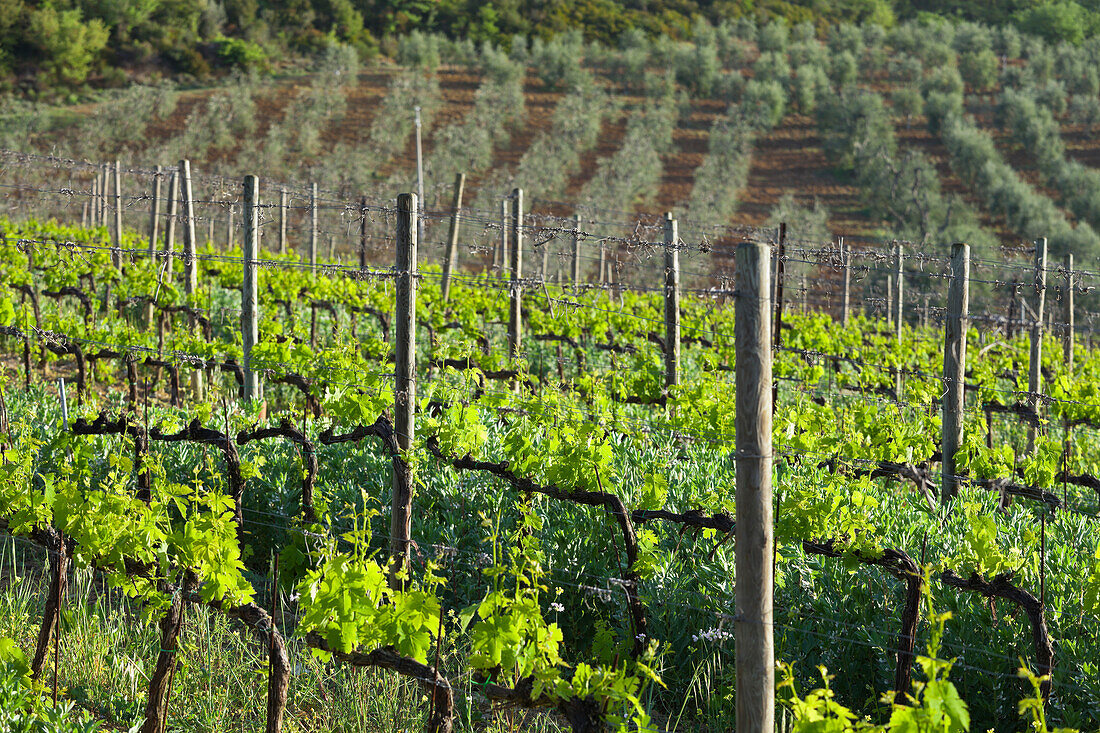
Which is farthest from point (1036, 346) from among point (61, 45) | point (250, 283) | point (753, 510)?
point (61, 45)

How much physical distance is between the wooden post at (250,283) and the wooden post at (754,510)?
194 inches

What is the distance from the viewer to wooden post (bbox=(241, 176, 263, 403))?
6.92 m

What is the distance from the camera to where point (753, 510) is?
2893 millimetres

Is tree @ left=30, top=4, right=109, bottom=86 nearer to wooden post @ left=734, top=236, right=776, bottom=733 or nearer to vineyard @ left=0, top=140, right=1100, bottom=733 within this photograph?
Result: vineyard @ left=0, top=140, right=1100, bottom=733

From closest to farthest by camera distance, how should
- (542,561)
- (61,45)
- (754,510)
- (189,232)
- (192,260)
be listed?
(754,510) → (542,561) → (192,260) → (189,232) → (61,45)

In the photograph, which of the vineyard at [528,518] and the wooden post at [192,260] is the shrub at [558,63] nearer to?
the vineyard at [528,518]

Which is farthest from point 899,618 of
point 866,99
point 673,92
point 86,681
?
point 673,92

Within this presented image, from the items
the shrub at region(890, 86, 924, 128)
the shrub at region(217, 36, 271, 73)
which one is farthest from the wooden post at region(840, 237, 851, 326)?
the shrub at region(217, 36, 271, 73)

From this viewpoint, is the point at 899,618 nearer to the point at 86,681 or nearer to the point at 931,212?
the point at 86,681

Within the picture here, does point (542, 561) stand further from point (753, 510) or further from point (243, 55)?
point (243, 55)

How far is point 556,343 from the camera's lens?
1323 cm

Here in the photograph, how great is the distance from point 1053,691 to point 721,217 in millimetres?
32594

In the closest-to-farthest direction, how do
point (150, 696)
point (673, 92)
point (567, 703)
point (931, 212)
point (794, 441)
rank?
point (567, 703) → point (150, 696) → point (794, 441) → point (931, 212) → point (673, 92)

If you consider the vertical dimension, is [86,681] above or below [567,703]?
below
